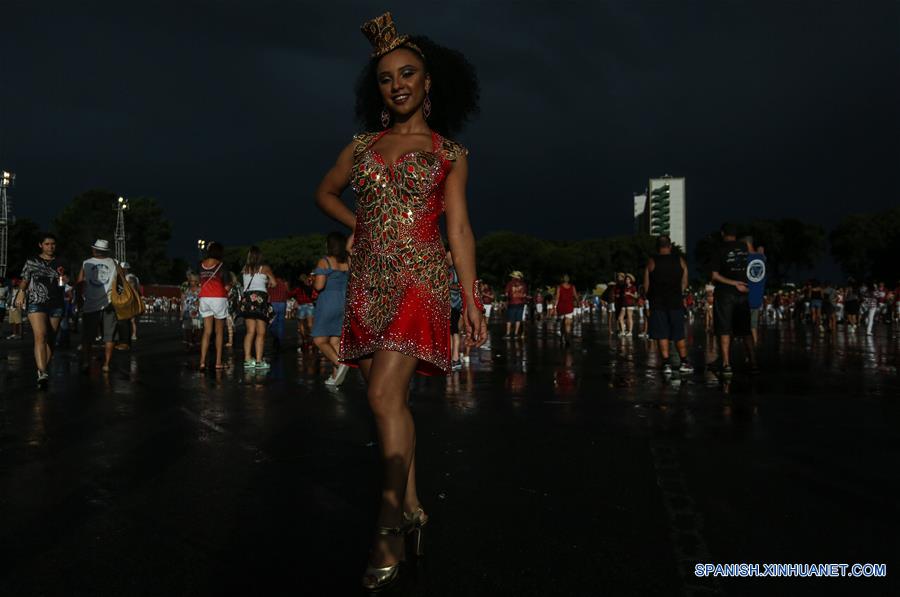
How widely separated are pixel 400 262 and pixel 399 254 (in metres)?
0.03

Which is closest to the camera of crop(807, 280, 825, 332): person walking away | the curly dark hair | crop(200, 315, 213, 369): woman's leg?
the curly dark hair

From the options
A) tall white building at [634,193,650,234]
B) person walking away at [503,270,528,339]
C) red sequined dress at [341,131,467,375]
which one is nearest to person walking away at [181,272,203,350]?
person walking away at [503,270,528,339]

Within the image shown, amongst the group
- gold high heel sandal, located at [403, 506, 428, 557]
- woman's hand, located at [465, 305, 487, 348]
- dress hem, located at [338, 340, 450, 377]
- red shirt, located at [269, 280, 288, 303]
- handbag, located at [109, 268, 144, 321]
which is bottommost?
gold high heel sandal, located at [403, 506, 428, 557]

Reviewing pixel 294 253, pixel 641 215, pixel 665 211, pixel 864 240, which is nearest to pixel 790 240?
pixel 864 240

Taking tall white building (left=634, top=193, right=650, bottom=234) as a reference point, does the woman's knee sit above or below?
below

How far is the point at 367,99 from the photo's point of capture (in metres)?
3.86

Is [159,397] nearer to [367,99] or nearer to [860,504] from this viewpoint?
[367,99]

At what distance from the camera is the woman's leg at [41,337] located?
8.54 m

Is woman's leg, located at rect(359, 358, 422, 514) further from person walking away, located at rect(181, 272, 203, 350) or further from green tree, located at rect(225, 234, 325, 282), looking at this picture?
green tree, located at rect(225, 234, 325, 282)

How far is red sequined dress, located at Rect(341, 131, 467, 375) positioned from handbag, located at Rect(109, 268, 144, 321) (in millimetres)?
8908

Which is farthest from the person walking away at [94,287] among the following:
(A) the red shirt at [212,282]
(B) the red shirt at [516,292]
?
(B) the red shirt at [516,292]

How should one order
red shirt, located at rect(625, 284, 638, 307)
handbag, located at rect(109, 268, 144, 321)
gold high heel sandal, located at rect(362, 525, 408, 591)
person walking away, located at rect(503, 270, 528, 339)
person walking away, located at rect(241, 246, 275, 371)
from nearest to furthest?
gold high heel sandal, located at rect(362, 525, 408, 591) < person walking away, located at rect(241, 246, 275, 371) < handbag, located at rect(109, 268, 144, 321) < person walking away, located at rect(503, 270, 528, 339) < red shirt, located at rect(625, 284, 638, 307)

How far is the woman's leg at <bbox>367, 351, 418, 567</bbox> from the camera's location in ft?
9.53

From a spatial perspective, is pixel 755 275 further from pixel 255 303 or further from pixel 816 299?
pixel 816 299
